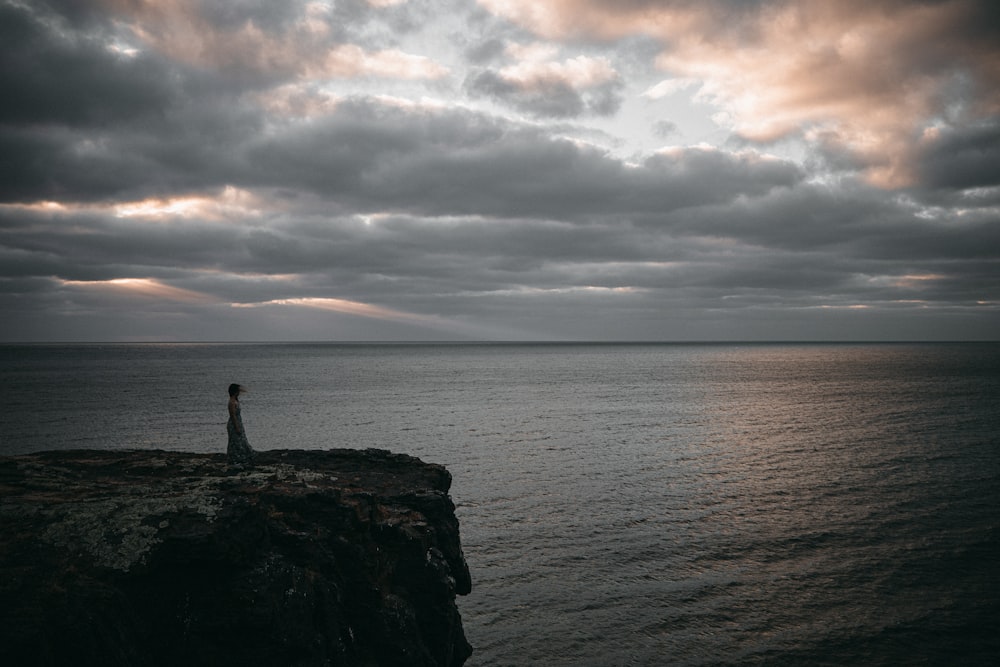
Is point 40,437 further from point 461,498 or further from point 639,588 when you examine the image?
point 639,588

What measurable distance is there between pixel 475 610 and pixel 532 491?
1469cm

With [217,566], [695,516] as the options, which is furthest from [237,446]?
[695,516]

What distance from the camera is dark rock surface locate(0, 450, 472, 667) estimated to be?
10625 mm

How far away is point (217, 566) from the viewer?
1217 cm

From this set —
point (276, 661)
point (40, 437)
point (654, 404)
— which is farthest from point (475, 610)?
point (654, 404)

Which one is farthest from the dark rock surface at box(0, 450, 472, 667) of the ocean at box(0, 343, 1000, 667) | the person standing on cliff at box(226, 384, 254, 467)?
the ocean at box(0, 343, 1000, 667)

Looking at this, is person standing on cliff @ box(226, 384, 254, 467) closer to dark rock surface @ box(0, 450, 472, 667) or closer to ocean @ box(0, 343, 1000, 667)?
dark rock surface @ box(0, 450, 472, 667)

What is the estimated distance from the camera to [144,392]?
3713 inches

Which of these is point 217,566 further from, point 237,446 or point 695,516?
point 695,516

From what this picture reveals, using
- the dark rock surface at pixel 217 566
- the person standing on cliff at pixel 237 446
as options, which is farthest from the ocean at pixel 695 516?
the person standing on cliff at pixel 237 446

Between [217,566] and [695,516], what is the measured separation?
24.8 metres

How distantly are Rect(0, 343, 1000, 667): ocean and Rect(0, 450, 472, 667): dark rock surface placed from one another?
4.51m

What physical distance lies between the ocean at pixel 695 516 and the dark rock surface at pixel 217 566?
451 centimetres

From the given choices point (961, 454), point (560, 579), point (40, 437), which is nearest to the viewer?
point (560, 579)
